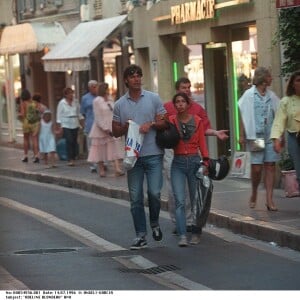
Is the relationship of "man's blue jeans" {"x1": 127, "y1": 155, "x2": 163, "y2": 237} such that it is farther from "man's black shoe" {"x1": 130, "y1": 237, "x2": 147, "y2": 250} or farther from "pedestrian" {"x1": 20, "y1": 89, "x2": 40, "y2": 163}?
"pedestrian" {"x1": 20, "y1": 89, "x2": 40, "y2": 163}

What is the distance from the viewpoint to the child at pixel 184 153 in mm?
11867

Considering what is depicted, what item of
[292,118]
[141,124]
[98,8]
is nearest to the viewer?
[141,124]

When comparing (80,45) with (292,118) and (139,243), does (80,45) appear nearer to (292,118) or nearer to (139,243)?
(292,118)

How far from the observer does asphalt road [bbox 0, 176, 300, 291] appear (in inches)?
356

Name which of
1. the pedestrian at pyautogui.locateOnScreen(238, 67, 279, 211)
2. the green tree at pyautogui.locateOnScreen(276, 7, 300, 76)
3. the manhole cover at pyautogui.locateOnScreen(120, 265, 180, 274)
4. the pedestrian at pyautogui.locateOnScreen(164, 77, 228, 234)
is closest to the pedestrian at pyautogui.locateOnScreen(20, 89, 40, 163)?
the green tree at pyautogui.locateOnScreen(276, 7, 300, 76)

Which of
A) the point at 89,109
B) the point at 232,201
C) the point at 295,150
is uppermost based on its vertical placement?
the point at 89,109

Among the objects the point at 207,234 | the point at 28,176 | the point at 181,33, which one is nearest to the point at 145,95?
the point at 207,234

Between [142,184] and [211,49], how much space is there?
9.32 metres

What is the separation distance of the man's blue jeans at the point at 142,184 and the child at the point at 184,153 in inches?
11.2

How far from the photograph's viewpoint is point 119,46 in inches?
1009

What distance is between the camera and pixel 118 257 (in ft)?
37.2

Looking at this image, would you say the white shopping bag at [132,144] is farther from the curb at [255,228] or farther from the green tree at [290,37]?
the green tree at [290,37]

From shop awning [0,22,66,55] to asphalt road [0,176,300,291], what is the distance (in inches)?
488

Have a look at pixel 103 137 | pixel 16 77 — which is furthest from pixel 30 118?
pixel 16 77
